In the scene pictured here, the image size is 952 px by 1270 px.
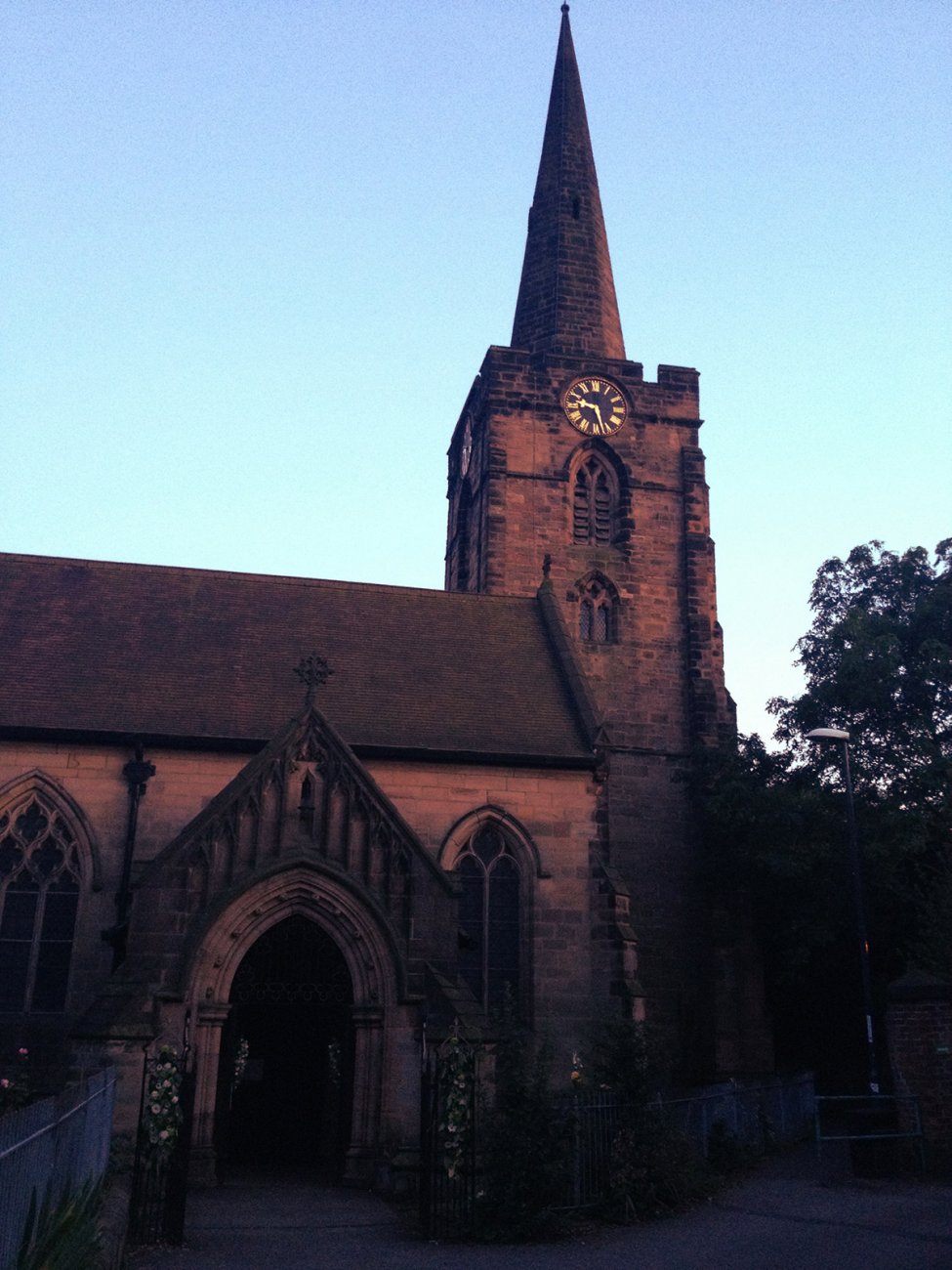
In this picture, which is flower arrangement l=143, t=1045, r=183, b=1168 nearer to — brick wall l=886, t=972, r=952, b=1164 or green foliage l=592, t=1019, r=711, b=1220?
green foliage l=592, t=1019, r=711, b=1220

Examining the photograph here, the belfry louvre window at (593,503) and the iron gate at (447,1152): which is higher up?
the belfry louvre window at (593,503)

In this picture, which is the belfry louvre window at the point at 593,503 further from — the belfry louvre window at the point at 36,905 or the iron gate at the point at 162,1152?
the iron gate at the point at 162,1152

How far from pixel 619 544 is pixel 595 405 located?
A: 14.5 feet

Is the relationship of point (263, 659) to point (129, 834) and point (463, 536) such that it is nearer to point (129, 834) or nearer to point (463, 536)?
point (129, 834)

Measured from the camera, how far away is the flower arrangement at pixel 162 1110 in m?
12.9

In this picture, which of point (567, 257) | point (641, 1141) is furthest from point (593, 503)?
point (641, 1141)

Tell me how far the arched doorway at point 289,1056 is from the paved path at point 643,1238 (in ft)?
9.98

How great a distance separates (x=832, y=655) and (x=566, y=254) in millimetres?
15513

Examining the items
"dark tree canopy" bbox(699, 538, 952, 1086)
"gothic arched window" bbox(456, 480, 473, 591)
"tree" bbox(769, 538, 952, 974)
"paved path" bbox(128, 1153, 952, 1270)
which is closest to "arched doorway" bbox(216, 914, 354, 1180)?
"paved path" bbox(128, 1153, 952, 1270)

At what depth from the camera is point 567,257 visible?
36.7 meters

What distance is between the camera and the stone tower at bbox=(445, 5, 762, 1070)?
28.8 metres

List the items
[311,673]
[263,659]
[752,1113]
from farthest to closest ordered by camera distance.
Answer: [263,659]
[752,1113]
[311,673]

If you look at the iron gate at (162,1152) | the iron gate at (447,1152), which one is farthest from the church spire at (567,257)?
the iron gate at (162,1152)

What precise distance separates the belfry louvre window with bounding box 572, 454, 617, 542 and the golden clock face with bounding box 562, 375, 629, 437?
0.91 metres
